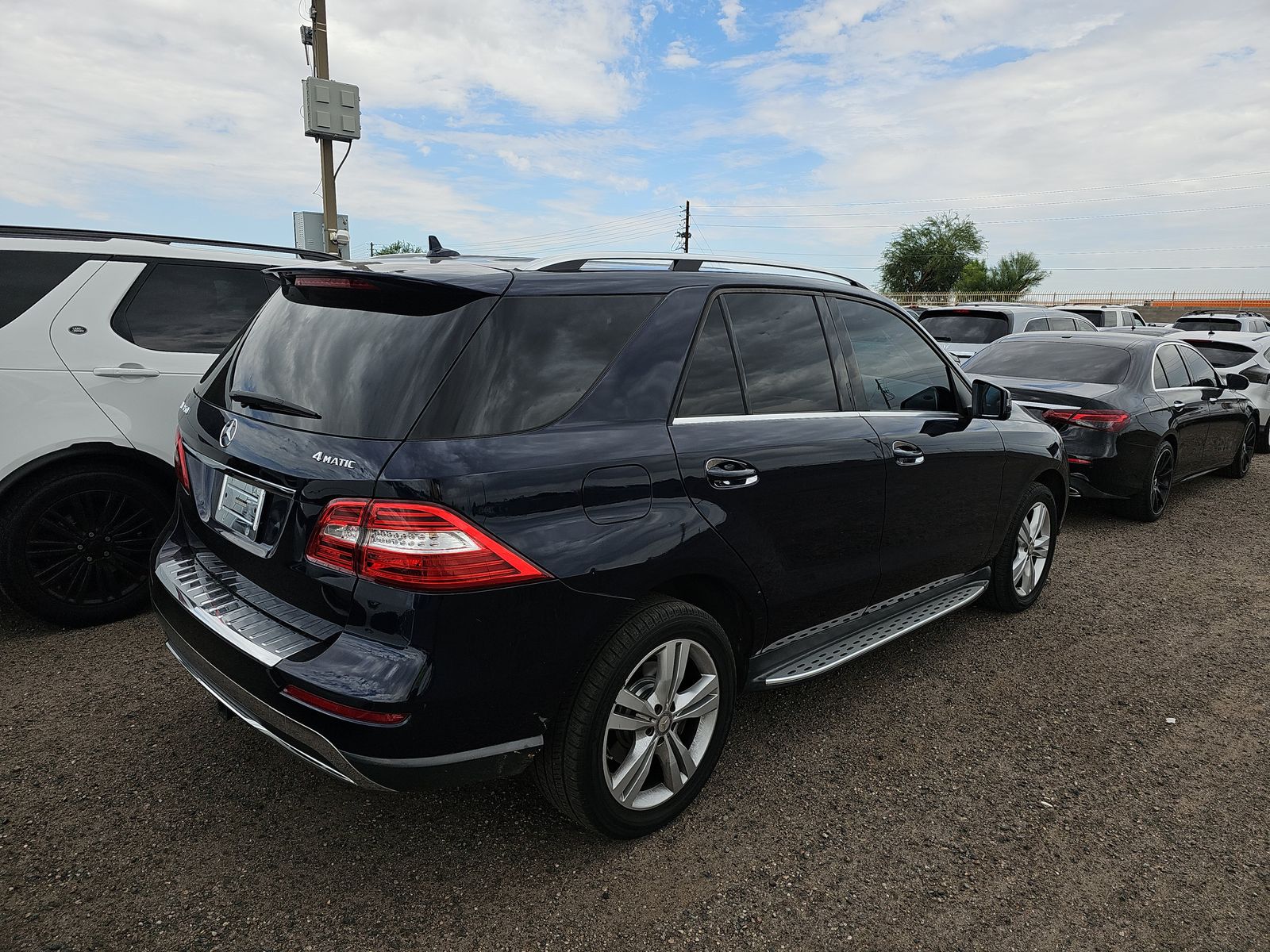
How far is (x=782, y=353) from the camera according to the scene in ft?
10.3

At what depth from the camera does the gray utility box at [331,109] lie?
1274cm

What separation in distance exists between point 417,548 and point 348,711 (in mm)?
450

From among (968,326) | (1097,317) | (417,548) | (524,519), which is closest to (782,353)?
(524,519)

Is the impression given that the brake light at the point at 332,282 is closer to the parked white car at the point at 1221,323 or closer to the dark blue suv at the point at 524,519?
the dark blue suv at the point at 524,519

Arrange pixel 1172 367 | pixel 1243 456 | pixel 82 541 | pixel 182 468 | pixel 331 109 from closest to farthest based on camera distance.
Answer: pixel 182 468
pixel 82 541
pixel 1172 367
pixel 1243 456
pixel 331 109

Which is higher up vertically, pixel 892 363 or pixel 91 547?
pixel 892 363

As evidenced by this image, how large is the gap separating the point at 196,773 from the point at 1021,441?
13.5 ft

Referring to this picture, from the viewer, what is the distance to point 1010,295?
44.8 metres

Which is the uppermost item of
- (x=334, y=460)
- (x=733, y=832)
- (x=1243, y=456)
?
(x=334, y=460)

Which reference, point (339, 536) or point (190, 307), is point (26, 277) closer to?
point (190, 307)

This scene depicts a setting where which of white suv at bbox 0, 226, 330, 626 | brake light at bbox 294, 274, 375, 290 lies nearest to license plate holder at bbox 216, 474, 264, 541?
brake light at bbox 294, 274, 375, 290

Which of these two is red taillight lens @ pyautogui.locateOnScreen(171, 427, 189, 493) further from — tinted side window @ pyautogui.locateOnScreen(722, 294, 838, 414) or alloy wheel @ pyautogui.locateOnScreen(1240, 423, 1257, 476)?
alloy wheel @ pyautogui.locateOnScreen(1240, 423, 1257, 476)

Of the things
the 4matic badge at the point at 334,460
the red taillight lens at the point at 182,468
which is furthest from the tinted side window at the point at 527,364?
the red taillight lens at the point at 182,468

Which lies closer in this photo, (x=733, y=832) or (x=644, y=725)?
(x=644, y=725)
